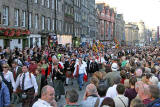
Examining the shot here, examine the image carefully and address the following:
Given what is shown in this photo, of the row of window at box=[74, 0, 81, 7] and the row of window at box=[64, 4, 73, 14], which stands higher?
the row of window at box=[74, 0, 81, 7]

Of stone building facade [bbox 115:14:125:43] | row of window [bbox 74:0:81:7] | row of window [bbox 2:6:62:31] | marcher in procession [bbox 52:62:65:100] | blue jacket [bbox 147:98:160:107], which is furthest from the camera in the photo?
stone building facade [bbox 115:14:125:43]

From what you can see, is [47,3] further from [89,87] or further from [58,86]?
[89,87]

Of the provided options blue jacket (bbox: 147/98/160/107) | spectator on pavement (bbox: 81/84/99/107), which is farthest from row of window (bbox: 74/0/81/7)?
blue jacket (bbox: 147/98/160/107)

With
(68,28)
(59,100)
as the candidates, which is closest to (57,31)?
(68,28)

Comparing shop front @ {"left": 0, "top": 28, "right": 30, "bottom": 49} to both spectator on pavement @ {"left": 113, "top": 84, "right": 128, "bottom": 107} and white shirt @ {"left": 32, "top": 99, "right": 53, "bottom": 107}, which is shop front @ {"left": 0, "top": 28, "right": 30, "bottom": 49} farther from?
white shirt @ {"left": 32, "top": 99, "right": 53, "bottom": 107}

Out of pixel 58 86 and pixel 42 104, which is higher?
pixel 42 104

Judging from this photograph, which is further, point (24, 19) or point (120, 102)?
point (24, 19)

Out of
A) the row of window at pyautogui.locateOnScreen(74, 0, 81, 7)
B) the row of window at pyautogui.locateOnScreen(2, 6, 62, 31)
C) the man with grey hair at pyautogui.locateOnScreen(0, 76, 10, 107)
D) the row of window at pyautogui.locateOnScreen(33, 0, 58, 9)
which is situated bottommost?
the man with grey hair at pyautogui.locateOnScreen(0, 76, 10, 107)

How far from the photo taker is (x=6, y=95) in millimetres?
6594

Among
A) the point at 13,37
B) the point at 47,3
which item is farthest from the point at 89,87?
the point at 47,3

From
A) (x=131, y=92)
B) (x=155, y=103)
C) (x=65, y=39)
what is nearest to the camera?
(x=155, y=103)

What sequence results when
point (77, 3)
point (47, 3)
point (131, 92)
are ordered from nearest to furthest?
point (131, 92) < point (47, 3) < point (77, 3)

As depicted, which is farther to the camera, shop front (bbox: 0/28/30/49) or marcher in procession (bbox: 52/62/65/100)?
shop front (bbox: 0/28/30/49)

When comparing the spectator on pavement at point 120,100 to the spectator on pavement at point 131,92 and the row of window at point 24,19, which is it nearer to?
the spectator on pavement at point 131,92
